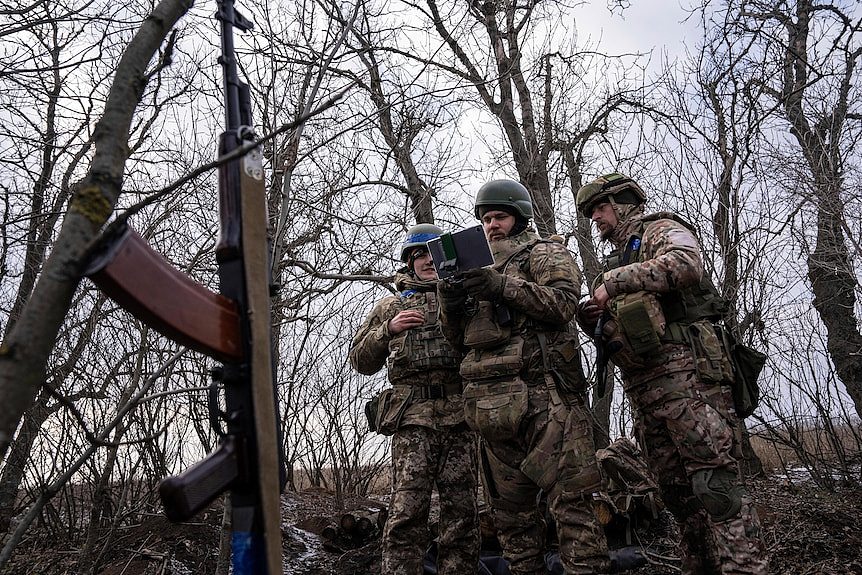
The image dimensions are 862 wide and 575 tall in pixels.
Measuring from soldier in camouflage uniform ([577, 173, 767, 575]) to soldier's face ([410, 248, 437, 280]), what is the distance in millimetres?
1090

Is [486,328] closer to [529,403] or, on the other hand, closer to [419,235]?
[529,403]

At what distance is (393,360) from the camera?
3.88 meters

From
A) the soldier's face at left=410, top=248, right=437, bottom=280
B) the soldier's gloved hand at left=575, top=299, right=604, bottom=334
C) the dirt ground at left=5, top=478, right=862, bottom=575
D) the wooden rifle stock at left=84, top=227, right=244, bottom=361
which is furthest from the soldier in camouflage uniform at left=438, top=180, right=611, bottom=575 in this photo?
the wooden rifle stock at left=84, top=227, right=244, bottom=361

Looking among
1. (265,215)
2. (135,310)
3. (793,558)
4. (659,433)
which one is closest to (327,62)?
(265,215)

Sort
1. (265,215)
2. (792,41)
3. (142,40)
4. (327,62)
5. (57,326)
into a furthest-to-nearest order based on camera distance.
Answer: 1. (792,41)
2. (327,62)
3. (265,215)
4. (142,40)
5. (57,326)

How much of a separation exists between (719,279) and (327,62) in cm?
449

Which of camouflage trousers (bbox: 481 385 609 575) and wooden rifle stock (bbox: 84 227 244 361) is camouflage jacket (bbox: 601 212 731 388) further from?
wooden rifle stock (bbox: 84 227 244 361)

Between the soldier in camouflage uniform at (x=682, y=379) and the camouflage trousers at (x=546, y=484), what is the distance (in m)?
0.35

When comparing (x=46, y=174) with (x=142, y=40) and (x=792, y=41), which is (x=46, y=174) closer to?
(x=142, y=40)

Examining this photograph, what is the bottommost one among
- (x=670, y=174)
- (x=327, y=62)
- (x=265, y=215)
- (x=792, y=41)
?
(x=265, y=215)

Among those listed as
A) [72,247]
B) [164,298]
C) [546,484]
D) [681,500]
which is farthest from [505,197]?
[72,247]

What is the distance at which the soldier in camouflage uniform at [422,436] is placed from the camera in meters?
3.51

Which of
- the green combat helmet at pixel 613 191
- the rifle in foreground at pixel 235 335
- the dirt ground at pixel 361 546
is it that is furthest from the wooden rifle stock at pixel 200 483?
the dirt ground at pixel 361 546

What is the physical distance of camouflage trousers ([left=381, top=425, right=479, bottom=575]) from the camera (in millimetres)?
3469
